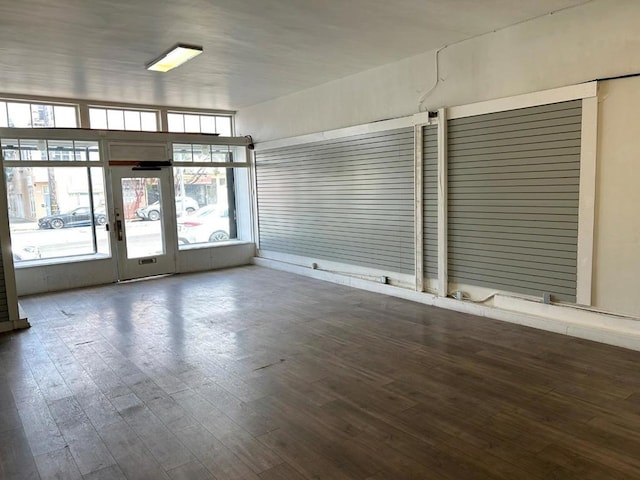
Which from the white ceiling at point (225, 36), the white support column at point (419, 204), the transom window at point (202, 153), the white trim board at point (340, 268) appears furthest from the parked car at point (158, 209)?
the white support column at point (419, 204)

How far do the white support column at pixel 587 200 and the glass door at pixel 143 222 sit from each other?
6784 millimetres

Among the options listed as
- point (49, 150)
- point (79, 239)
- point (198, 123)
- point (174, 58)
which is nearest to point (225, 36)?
point (174, 58)

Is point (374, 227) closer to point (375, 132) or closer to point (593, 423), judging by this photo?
point (375, 132)

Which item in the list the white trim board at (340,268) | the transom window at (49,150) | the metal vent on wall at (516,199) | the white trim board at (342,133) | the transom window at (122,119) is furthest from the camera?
the transom window at (122,119)

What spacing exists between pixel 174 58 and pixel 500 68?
3776 millimetres

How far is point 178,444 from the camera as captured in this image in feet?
9.36

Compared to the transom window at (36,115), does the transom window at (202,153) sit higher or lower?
lower

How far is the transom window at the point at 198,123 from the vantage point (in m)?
8.90

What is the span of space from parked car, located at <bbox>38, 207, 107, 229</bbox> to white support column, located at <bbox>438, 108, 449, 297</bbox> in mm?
5764

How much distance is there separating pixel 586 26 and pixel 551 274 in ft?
7.91

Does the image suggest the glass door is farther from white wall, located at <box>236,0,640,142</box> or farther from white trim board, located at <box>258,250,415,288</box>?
white wall, located at <box>236,0,640,142</box>

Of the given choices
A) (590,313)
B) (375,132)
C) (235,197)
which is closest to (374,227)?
(375,132)

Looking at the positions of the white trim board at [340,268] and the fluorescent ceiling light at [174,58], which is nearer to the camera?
the fluorescent ceiling light at [174,58]

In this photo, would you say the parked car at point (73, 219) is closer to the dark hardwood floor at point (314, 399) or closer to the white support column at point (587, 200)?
the dark hardwood floor at point (314, 399)
